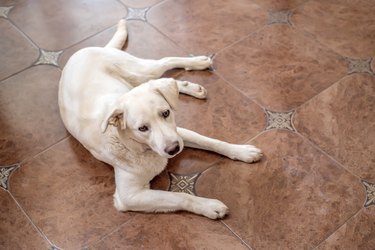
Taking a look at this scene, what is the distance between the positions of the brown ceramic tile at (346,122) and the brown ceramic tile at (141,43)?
2.49 feet

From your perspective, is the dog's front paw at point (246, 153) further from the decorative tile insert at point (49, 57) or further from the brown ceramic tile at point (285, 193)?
the decorative tile insert at point (49, 57)

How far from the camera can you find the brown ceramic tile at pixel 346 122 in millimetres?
1899

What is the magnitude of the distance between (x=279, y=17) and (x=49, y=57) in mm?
1285

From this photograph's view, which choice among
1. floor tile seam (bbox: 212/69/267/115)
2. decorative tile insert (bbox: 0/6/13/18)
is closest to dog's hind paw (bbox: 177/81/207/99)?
floor tile seam (bbox: 212/69/267/115)

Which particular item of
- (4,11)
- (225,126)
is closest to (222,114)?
(225,126)

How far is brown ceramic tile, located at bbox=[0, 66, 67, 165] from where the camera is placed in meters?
2.09

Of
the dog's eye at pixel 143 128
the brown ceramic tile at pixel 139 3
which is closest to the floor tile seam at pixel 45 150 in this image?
the dog's eye at pixel 143 128

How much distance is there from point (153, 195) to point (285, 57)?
1.05m

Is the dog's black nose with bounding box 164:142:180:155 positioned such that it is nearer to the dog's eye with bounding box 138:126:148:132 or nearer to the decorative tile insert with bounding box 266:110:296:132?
the dog's eye with bounding box 138:126:148:132

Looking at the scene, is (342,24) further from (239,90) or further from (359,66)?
(239,90)

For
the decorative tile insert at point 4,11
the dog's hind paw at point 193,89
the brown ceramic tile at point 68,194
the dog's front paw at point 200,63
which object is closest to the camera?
the brown ceramic tile at point 68,194

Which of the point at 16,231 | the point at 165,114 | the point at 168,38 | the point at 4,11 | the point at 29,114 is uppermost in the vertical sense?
the point at 165,114

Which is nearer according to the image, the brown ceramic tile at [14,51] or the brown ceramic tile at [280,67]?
the brown ceramic tile at [280,67]

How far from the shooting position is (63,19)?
268cm
